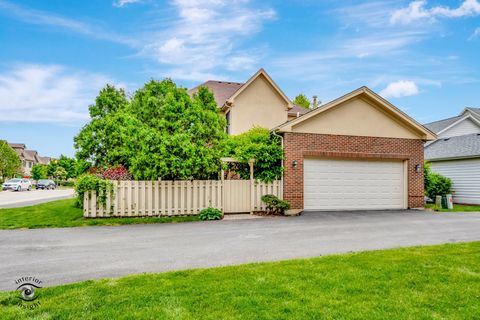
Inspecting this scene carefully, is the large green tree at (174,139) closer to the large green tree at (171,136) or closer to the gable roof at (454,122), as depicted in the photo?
the large green tree at (171,136)

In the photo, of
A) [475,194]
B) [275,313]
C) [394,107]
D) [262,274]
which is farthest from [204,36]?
[475,194]

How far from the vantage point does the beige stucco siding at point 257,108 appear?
19578mm

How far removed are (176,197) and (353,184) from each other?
291 inches

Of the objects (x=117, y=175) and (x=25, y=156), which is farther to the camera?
(x=25, y=156)

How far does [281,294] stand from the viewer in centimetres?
407

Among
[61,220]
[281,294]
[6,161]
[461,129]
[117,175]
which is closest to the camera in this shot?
[281,294]

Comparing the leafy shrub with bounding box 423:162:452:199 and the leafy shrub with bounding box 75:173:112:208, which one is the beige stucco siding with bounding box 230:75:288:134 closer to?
the leafy shrub with bounding box 423:162:452:199

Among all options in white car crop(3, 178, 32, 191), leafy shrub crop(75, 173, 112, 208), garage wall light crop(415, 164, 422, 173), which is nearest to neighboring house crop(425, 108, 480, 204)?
garage wall light crop(415, 164, 422, 173)

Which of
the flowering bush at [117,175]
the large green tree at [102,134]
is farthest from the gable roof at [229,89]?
the flowering bush at [117,175]

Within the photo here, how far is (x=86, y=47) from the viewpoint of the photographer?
52.0 feet

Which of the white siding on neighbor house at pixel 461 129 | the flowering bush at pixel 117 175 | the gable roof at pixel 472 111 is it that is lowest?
the flowering bush at pixel 117 175

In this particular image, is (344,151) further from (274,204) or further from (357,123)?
(274,204)

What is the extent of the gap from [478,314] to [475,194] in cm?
1742

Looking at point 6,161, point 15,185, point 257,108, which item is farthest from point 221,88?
point 6,161
